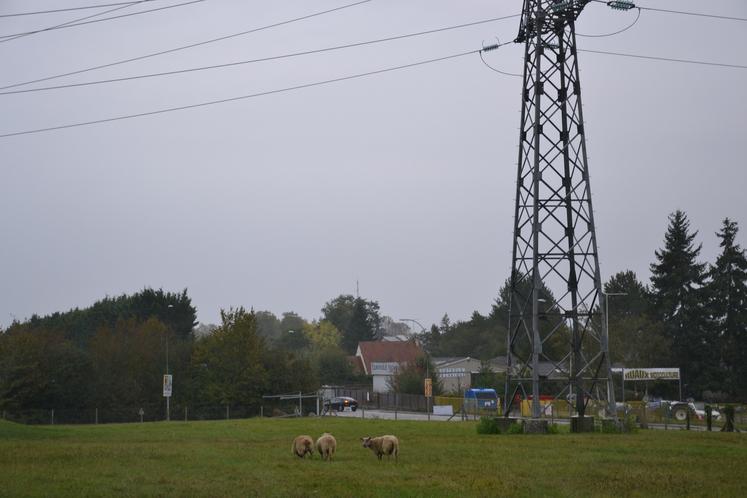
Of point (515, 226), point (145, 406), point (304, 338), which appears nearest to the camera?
point (515, 226)

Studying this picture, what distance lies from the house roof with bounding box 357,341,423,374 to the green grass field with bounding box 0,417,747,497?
107 meters

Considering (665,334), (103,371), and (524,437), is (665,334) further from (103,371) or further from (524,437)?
(524,437)

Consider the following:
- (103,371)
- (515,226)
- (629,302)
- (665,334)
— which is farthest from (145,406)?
(629,302)

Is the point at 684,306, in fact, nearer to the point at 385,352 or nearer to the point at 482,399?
the point at 482,399

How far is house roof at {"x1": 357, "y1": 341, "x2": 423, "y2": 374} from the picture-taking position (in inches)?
5497

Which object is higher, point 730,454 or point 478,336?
point 478,336

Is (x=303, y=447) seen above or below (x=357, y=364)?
below

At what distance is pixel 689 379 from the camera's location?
8994 cm

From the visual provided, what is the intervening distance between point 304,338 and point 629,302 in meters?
81.3

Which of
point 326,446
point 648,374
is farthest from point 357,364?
point 326,446

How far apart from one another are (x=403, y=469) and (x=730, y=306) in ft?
255

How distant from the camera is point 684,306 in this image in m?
94.7

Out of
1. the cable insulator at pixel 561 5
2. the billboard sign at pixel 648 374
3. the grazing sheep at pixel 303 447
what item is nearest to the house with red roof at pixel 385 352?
the billboard sign at pixel 648 374

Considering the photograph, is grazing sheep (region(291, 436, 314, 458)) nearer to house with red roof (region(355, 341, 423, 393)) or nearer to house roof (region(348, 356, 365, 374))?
house with red roof (region(355, 341, 423, 393))
